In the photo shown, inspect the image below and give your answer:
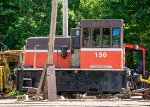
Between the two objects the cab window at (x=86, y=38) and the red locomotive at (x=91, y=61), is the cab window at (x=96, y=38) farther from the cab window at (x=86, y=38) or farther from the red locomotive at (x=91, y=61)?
the cab window at (x=86, y=38)

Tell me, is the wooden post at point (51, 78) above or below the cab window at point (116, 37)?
below

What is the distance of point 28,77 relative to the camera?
63.0 feet

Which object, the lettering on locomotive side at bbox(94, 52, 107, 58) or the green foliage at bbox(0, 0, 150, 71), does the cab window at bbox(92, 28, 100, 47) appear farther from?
the green foliage at bbox(0, 0, 150, 71)

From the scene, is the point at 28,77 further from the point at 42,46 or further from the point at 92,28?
the point at 92,28

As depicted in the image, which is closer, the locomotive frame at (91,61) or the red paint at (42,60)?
the locomotive frame at (91,61)

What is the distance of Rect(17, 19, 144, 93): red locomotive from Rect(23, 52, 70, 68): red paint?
4cm

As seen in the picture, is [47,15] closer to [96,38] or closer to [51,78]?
[96,38]

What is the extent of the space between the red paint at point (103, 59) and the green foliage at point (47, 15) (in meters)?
10.4

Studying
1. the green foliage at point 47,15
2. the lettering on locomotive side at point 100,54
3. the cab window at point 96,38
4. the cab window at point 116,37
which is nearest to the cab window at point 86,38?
the cab window at point 96,38

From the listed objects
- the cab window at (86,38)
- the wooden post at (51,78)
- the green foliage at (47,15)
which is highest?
the green foliage at (47,15)

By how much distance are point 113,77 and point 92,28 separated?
2.00 meters

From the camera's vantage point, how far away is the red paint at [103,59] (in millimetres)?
18453

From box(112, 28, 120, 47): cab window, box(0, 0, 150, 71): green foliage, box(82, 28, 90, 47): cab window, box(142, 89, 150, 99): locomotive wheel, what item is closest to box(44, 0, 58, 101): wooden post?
box(142, 89, 150, 99): locomotive wheel

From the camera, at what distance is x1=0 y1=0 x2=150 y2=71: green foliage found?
29.2 m
